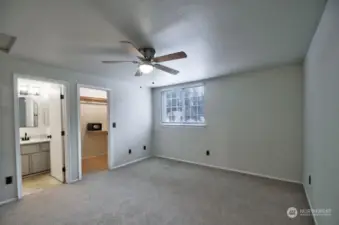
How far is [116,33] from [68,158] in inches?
110

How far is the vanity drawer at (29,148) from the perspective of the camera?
13.1 ft

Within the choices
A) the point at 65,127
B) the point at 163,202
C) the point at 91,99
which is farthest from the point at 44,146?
the point at 163,202

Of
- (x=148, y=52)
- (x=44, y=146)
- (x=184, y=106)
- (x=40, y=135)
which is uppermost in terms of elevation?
(x=148, y=52)

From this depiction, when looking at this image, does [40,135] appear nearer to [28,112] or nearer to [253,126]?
[28,112]

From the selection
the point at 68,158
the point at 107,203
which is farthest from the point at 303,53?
the point at 68,158

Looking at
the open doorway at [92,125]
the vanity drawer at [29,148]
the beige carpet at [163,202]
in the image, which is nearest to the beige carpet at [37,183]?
the beige carpet at [163,202]

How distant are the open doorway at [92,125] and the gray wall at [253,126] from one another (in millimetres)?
2933

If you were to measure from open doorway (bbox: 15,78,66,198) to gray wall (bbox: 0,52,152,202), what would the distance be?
16 cm

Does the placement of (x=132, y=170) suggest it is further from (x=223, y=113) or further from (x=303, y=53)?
(x=303, y=53)

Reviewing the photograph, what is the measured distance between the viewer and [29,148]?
4125 mm

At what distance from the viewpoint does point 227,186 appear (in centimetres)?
338

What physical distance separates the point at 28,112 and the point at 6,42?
8.44 ft

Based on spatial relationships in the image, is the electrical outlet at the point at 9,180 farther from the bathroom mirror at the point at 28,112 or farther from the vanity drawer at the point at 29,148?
the bathroom mirror at the point at 28,112

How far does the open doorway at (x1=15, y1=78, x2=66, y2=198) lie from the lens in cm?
371
